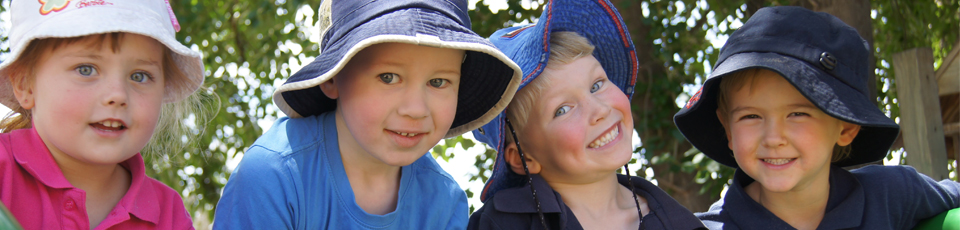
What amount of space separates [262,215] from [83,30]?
0.57 m

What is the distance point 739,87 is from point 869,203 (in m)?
0.52

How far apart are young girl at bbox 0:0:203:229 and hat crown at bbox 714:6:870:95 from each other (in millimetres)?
1548

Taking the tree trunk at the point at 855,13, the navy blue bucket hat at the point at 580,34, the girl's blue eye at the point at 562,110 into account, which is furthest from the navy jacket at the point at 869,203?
the tree trunk at the point at 855,13

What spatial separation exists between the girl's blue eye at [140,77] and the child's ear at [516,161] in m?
1.02

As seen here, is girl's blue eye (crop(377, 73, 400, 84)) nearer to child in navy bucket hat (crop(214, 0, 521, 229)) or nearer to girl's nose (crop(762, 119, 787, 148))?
child in navy bucket hat (crop(214, 0, 521, 229))

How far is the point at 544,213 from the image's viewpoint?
7.15 feet

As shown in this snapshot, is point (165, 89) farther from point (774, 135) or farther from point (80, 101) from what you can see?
point (774, 135)

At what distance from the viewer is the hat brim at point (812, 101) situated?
80.6 inches

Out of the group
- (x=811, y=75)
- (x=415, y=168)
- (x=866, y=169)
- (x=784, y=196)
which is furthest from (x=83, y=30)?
(x=866, y=169)

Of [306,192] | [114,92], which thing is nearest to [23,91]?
[114,92]

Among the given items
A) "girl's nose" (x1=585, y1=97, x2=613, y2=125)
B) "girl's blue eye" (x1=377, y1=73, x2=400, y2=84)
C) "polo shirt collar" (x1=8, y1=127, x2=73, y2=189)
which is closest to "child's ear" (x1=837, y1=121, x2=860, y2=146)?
"girl's nose" (x1=585, y1=97, x2=613, y2=125)

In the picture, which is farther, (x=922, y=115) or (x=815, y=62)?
(x=922, y=115)

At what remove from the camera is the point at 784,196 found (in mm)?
2338

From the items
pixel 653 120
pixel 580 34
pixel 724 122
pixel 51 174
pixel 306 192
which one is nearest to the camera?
pixel 51 174
